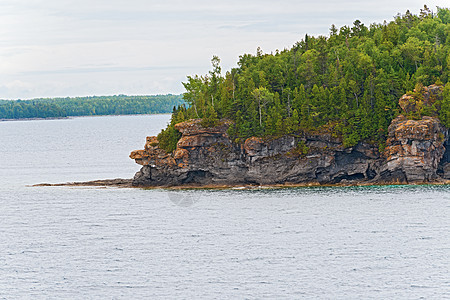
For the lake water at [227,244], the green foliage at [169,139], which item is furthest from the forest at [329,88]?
the lake water at [227,244]

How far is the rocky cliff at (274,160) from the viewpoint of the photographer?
115688 mm

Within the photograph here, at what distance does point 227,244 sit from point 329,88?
59.3 metres

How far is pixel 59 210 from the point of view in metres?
103

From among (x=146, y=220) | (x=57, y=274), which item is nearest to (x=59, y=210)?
(x=146, y=220)

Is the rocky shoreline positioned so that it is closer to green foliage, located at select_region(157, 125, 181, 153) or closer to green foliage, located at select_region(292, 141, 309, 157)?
green foliage, located at select_region(292, 141, 309, 157)

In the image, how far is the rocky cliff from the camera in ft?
380

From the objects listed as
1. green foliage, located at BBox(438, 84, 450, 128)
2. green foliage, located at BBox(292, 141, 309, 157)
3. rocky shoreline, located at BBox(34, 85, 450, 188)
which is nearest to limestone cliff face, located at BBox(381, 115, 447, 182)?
rocky shoreline, located at BBox(34, 85, 450, 188)

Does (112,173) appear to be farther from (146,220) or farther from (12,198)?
(146,220)

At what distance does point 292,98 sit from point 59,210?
48.7 m

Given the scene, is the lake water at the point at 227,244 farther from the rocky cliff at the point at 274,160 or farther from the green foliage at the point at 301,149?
the green foliage at the point at 301,149

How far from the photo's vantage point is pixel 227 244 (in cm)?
7919

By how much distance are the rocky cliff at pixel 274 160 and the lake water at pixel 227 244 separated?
493cm

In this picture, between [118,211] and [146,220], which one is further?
[118,211]

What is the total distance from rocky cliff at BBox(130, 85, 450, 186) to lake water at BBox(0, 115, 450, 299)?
4.93 m
